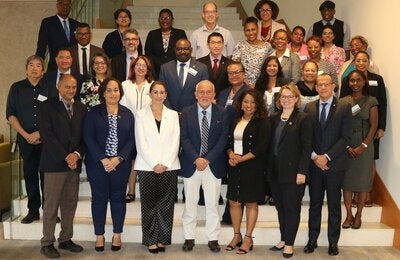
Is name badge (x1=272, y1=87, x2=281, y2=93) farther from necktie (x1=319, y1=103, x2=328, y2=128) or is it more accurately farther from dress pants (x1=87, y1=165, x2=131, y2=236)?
dress pants (x1=87, y1=165, x2=131, y2=236)

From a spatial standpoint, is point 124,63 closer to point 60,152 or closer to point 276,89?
point 60,152

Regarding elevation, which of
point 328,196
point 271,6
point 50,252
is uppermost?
point 271,6

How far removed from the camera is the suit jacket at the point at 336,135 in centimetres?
443

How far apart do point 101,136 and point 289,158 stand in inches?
68.4

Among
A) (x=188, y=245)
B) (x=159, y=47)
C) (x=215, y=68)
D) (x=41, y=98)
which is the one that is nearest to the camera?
(x=188, y=245)

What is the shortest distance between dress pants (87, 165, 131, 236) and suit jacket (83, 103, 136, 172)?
46 millimetres

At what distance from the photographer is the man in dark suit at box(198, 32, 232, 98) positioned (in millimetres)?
5047

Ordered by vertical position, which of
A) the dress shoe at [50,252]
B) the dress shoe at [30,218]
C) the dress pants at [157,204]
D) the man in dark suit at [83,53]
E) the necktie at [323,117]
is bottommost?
the dress shoe at [50,252]

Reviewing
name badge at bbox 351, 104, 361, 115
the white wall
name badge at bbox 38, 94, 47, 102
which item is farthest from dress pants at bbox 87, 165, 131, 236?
the white wall

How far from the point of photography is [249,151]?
14.5 feet

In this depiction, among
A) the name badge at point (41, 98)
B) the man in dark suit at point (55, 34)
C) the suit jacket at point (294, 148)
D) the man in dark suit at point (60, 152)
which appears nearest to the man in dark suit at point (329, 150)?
the suit jacket at point (294, 148)

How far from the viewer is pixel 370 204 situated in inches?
209

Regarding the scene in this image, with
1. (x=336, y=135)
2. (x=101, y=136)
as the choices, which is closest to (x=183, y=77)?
(x=101, y=136)

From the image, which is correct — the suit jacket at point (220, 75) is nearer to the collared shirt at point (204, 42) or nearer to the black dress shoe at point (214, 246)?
the collared shirt at point (204, 42)
